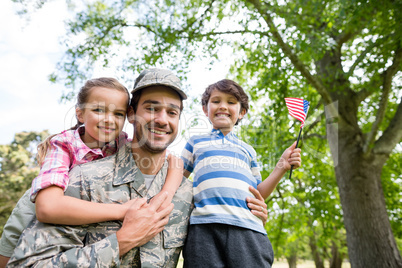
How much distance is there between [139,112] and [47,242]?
1.10 metres

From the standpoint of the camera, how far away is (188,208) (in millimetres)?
2293

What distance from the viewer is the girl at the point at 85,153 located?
68.6 inches

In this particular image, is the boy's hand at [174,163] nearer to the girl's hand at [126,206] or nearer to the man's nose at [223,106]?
the girl's hand at [126,206]

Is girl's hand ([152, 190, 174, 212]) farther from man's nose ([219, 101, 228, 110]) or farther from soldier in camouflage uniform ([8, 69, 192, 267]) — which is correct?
man's nose ([219, 101, 228, 110])

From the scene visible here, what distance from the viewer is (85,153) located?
2266 millimetres


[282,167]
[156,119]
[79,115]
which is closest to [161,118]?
[156,119]

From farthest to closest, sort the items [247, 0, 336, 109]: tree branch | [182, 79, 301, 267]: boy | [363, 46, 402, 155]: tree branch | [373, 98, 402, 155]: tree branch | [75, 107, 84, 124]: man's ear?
[373, 98, 402, 155]: tree branch
[247, 0, 336, 109]: tree branch
[363, 46, 402, 155]: tree branch
[75, 107, 84, 124]: man's ear
[182, 79, 301, 267]: boy

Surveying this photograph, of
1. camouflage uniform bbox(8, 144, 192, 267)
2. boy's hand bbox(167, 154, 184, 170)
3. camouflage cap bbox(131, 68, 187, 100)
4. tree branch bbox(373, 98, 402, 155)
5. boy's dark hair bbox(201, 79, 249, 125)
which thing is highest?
tree branch bbox(373, 98, 402, 155)

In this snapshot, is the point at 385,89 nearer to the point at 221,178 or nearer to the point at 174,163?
the point at 221,178

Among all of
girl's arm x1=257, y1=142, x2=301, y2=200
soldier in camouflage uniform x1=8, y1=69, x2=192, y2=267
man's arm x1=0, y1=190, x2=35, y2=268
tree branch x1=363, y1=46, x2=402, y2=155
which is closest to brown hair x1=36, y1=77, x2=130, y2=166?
soldier in camouflage uniform x1=8, y1=69, x2=192, y2=267

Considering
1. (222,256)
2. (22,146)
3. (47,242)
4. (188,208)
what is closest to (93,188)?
(47,242)

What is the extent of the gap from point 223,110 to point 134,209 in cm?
136

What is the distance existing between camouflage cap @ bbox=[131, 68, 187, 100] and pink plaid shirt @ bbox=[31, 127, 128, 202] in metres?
0.56

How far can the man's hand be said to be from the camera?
1808 mm
